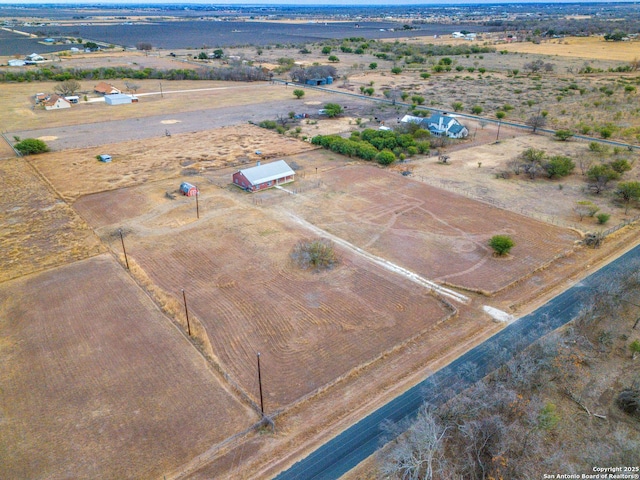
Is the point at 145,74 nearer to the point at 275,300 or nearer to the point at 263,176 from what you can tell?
the point at 263,176

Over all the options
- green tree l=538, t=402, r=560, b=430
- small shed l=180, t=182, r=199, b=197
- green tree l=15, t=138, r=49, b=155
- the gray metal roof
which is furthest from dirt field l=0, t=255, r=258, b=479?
green tree l=15, t=138, r=49, b=155

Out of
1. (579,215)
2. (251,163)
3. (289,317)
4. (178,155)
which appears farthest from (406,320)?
(178,155)

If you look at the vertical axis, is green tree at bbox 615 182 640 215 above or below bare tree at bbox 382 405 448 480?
above

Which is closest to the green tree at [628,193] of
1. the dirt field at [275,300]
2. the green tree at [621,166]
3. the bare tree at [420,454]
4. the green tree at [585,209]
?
the green tree at [585,209]

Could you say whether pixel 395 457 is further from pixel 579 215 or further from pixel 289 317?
pixel 579 215

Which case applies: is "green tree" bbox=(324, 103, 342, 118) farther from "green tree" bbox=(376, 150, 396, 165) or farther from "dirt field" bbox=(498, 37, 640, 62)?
"dirt field" bbox=(498, 37, 640, 62)
